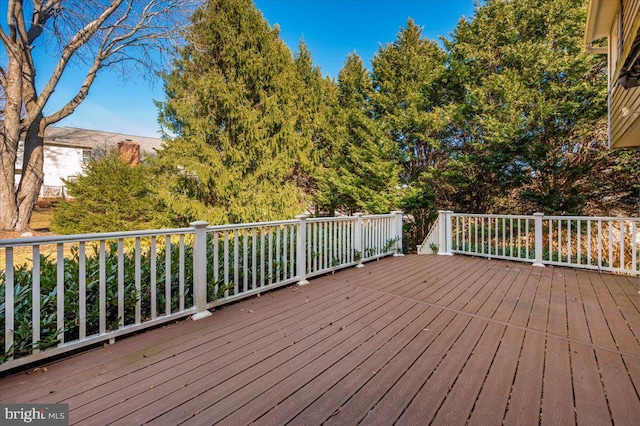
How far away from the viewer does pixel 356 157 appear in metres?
9.64

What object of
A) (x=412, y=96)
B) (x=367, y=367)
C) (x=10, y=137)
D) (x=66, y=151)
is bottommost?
(x=367, y=367)

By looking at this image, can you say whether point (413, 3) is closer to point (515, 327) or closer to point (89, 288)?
point (515, 327)

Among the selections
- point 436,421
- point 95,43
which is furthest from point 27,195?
point 436,421

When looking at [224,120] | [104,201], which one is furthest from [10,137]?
[224,120]

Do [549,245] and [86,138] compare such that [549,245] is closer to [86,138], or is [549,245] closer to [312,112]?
[312,112]

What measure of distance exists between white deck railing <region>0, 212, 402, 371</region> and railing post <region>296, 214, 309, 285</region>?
14 mm

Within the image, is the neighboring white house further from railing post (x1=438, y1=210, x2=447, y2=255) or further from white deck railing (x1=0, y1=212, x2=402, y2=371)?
railing post (x1=438, y1=210, x2=447, y2=255)

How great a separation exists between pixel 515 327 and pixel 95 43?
12.6 m

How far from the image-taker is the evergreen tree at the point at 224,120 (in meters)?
8.34

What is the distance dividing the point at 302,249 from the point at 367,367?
2127 mm

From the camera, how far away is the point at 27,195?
873 cm

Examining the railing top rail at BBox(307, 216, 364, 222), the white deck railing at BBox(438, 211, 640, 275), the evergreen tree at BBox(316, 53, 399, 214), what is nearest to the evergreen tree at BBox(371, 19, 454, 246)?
the evergreen tree at BBox(316, 53, 399, 214)

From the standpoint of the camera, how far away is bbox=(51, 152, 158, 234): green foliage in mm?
7766


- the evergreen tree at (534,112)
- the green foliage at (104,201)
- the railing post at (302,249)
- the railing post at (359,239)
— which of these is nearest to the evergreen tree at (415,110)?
the evergreen tree at (534,112)
